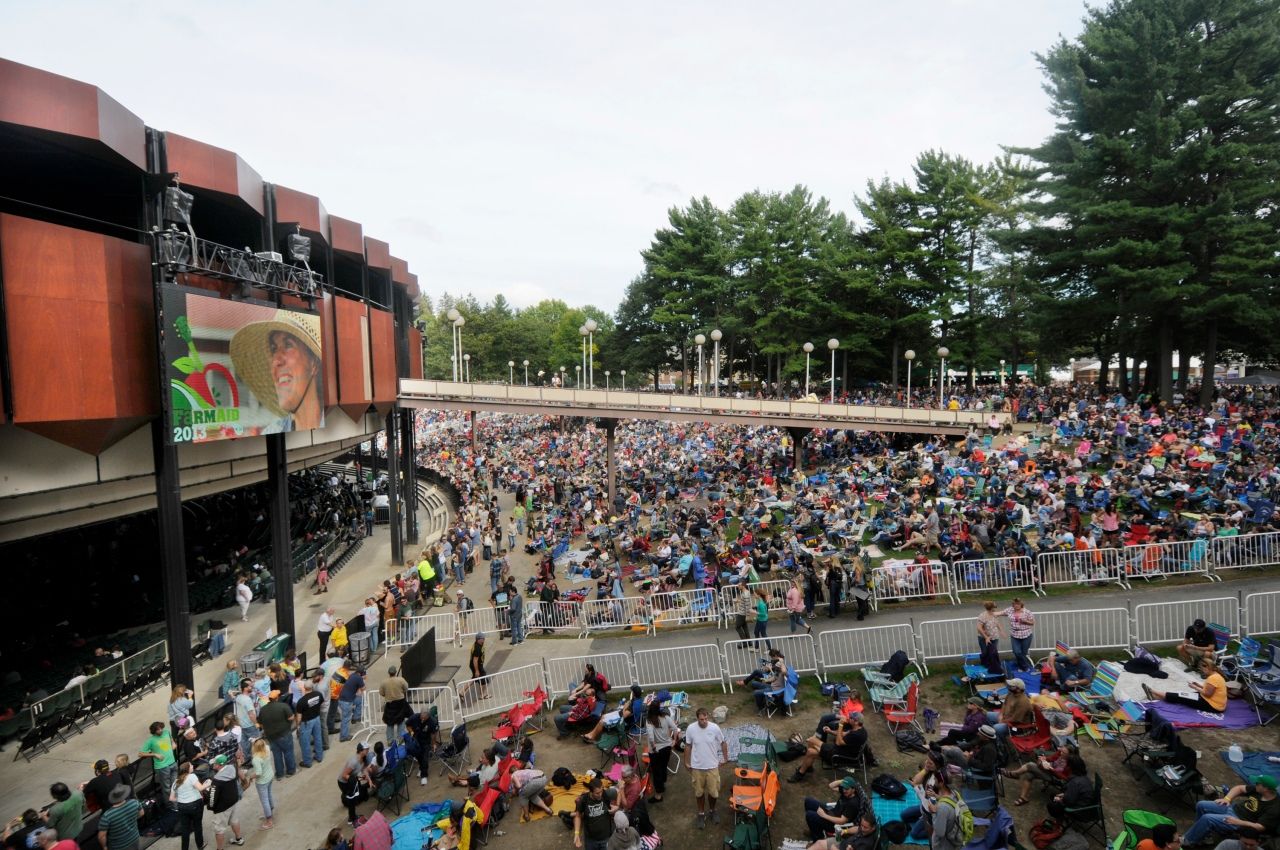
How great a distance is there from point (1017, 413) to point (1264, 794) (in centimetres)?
2832

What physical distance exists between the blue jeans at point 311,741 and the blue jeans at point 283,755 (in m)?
0.21

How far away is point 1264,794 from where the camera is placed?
253 inches

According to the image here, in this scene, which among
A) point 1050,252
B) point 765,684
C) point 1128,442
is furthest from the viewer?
point 1050,252

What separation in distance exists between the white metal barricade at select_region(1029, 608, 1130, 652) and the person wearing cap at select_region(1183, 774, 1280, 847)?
463 cm

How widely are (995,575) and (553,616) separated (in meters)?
10.3

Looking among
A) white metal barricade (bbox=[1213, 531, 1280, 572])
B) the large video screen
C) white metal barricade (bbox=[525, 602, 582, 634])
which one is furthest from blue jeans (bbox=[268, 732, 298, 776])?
white metal barricade (bbox=[1213, 531, 1280, 572])

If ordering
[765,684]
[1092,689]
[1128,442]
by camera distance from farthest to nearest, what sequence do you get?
[1128,442] < [765,684] < [1092,689]

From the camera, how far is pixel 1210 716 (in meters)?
8.83

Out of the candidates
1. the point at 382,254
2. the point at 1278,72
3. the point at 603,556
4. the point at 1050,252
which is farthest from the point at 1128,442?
the point at 382,254

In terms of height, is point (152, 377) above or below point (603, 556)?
above

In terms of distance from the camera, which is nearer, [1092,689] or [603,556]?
[1092,689]

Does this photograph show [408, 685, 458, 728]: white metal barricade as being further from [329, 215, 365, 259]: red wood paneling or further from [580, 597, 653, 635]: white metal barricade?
[329, 215, 365, 259]: red wood paneling

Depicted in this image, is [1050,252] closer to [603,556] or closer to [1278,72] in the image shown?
[1278,72]

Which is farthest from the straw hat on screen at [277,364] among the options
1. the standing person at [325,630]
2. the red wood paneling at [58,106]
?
the standing person at [325,630]
